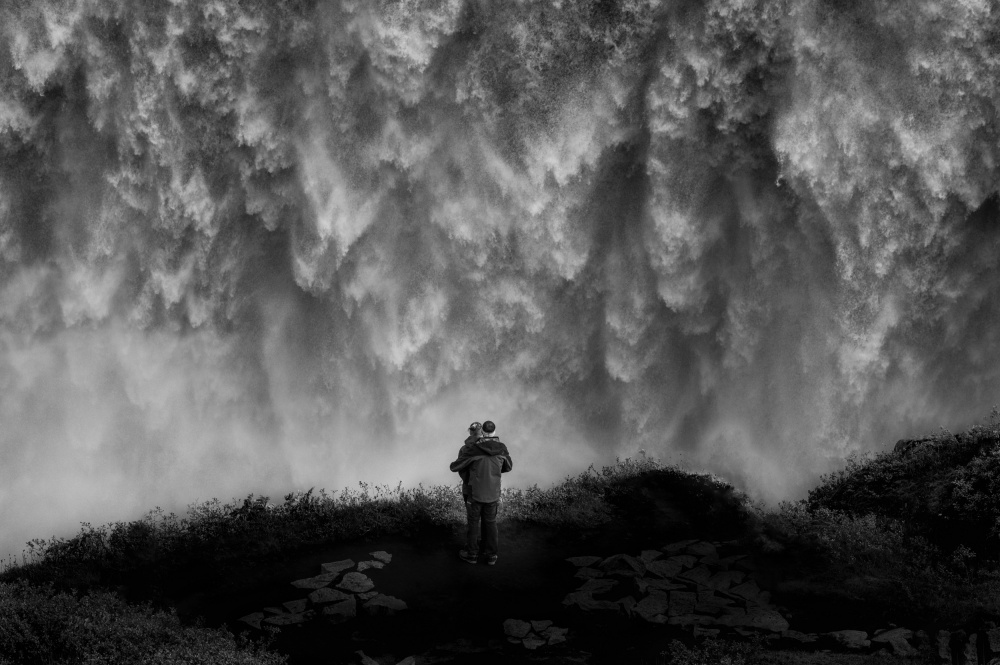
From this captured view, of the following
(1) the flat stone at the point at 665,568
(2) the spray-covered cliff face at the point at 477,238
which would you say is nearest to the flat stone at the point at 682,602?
(1) the flat stone at the point at 665,568

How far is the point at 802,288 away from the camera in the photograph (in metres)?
19.8

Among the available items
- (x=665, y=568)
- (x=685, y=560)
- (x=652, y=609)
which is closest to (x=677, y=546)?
(x=685, y=560)

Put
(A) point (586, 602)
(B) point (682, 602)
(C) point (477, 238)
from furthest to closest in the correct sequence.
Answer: (C) point (477, 238) < (A) point (586, 602) < (B) point (682, 602)

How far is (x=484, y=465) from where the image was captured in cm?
1647

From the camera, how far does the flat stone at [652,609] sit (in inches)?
590

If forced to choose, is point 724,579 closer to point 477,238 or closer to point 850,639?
point 850,639

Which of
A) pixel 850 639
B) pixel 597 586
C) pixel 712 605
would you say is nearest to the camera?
pixel 850 639

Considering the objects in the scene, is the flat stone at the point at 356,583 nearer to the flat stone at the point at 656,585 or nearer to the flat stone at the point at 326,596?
the flat stone at the point at 326,596

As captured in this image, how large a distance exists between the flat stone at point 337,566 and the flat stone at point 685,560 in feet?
16.7

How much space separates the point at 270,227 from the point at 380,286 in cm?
234

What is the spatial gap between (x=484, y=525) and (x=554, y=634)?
2620mm

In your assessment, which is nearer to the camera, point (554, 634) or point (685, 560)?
point (554, 634)

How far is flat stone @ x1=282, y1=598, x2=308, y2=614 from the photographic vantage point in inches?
605

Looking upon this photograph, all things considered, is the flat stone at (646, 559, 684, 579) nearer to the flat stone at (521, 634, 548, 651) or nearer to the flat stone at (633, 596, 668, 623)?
the flat stone at (633, 596, 668, 623)
